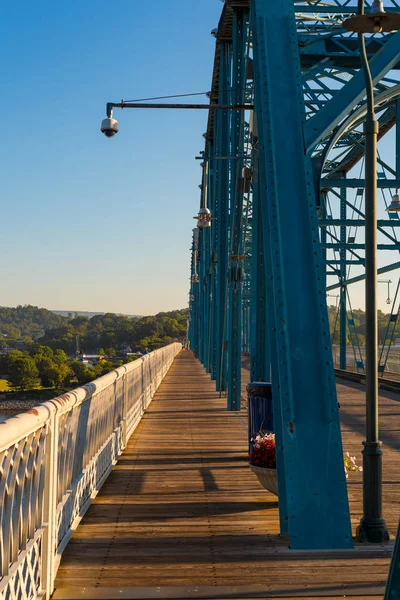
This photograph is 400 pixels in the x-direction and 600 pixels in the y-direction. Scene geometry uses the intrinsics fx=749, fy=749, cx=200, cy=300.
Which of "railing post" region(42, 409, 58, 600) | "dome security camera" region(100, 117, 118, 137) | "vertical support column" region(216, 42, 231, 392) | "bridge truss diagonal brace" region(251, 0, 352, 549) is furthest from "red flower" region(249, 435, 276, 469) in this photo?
"vertical support column" region(216, 42, 231, 392)

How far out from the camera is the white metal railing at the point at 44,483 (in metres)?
3.89

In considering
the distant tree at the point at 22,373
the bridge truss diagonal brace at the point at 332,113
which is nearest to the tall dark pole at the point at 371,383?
the bridge truss diagonal brace at the point at 332,113

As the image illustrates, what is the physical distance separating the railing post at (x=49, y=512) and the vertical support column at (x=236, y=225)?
1199 centimetres

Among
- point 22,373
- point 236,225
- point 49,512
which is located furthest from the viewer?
point 22,373

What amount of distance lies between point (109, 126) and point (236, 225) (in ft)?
19.5

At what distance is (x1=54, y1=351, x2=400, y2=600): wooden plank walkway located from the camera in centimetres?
521

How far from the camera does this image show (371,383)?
645 centimetres

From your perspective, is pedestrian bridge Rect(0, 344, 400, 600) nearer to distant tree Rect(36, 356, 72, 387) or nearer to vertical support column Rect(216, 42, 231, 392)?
vertical support column Rect(216, 42, 231, 392)

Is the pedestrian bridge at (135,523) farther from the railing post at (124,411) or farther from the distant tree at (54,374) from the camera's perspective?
the distant tree at (54,374)

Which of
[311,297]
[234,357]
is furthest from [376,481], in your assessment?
[234,357]

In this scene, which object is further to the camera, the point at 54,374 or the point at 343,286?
the point at 54,374

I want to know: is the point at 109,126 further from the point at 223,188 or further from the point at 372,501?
the point at 223,188

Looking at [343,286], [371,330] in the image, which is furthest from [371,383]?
[343,286]

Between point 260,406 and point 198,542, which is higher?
point 260,406
